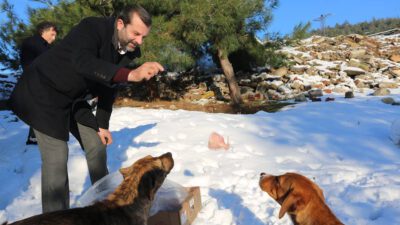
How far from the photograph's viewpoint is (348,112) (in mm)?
9445

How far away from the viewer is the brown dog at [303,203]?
302cm

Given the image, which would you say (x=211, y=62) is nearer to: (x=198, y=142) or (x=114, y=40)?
(x=198, y=142)

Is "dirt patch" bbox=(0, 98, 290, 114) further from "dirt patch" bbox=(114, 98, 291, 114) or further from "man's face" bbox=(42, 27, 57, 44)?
"man's face" bbox=(42, 27, 57, 44)

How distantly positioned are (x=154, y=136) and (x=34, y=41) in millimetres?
2795

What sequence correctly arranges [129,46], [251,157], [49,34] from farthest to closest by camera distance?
[251,157] < [49,34] < [129,46]

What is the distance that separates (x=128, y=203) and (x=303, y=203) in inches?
55.2

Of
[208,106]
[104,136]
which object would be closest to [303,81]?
[208,106]

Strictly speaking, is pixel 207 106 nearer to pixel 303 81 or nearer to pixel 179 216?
pixel 303 81

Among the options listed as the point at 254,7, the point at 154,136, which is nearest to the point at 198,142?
the point at 154,136

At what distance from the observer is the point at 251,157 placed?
6.49 metres

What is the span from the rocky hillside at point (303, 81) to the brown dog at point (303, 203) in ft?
31.5

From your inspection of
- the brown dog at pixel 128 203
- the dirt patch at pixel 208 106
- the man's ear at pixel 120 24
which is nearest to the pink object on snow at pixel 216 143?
the brown dog at pixel 128 203

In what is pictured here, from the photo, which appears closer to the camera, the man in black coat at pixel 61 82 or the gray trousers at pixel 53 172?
the man in black coat at pixel 61 82

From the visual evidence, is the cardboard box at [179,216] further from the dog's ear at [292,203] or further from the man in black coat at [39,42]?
the man in black coat at [39,42]
